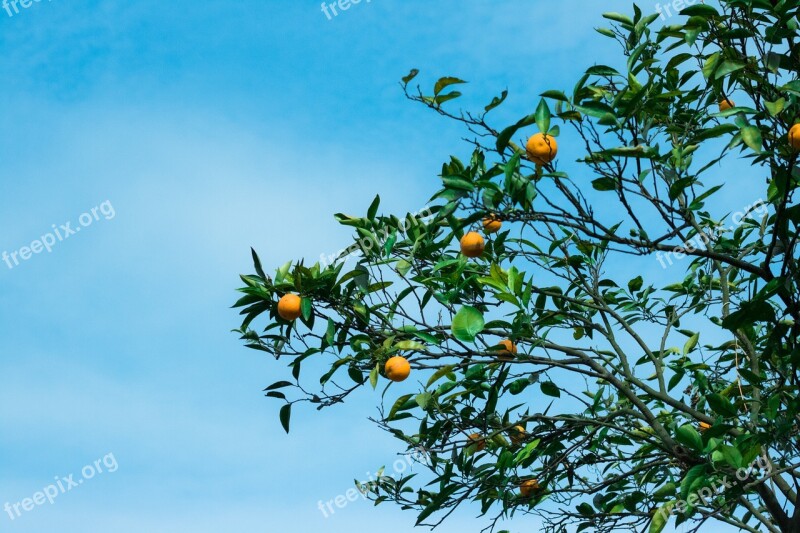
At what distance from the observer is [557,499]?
376 centimetres

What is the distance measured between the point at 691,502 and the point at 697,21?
5.05 feet

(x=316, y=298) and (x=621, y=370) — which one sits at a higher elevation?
(x=316, y=298)

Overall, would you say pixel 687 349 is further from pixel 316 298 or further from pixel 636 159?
pixel 316 298

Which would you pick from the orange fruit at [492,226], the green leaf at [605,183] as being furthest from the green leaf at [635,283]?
the green leaf at [605,183]

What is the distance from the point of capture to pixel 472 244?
305cm

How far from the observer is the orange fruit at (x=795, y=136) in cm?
260

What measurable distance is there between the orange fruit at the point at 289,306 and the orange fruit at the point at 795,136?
1.70m

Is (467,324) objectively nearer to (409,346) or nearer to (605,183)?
(409,346)

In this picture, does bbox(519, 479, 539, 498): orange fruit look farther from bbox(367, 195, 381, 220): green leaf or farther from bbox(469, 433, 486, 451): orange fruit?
bbox(367, 195, 381, 220): green leaf

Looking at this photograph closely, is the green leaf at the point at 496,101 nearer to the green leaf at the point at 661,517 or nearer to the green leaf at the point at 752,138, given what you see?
the green leaf at the point at 752,138

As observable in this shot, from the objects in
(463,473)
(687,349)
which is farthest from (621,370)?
(463,473)

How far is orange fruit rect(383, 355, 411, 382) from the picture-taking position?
294 centimetres

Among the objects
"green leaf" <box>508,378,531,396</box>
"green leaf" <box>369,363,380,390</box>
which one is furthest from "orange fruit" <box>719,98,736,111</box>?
"green leaf" <box>369,363,380,390</box>

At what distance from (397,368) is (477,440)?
20.4 inches
